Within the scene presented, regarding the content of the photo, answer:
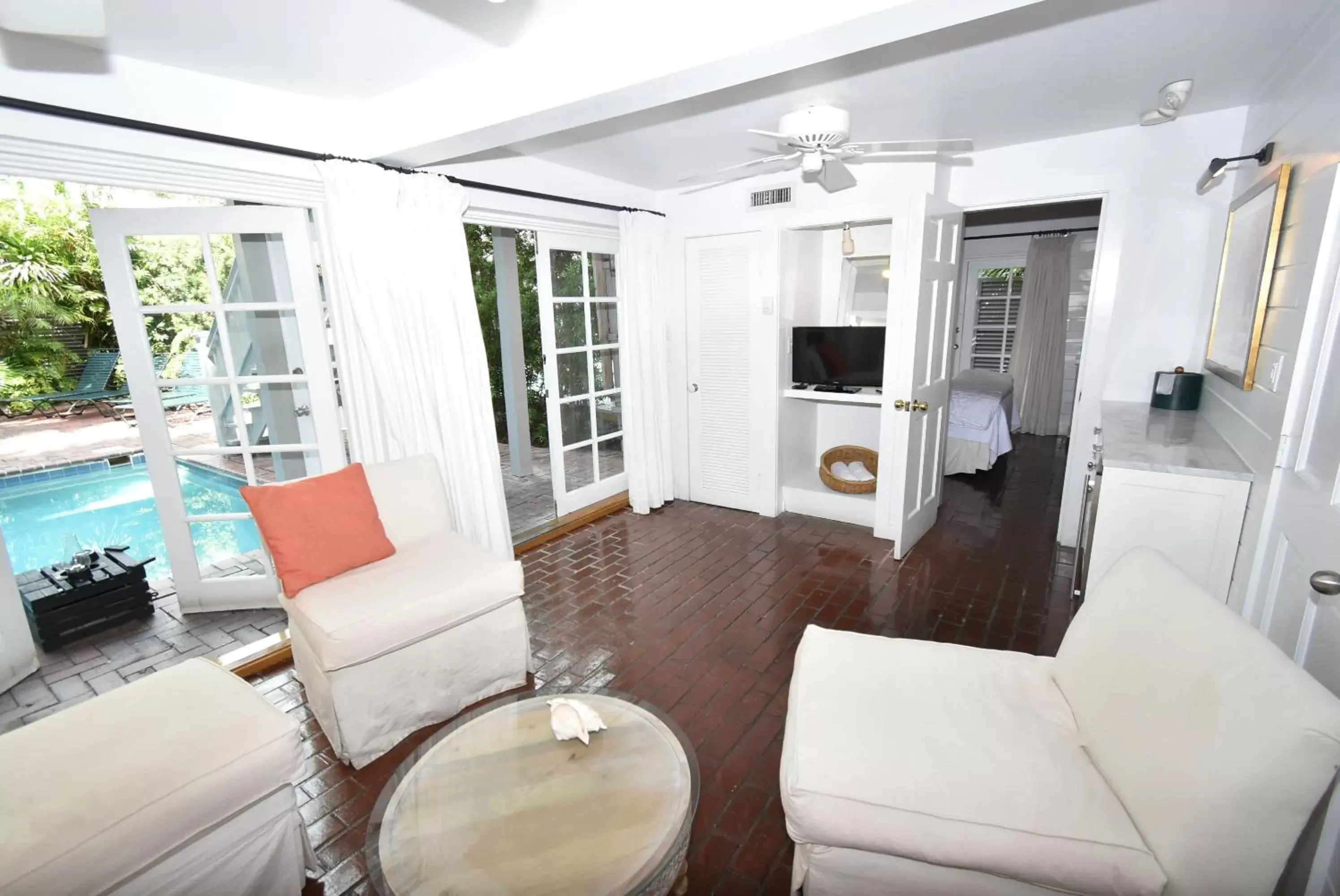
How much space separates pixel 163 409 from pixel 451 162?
5.75ft

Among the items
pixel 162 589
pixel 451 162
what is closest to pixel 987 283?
pixel 451 162

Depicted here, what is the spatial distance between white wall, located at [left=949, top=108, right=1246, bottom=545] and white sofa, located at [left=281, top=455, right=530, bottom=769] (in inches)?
129

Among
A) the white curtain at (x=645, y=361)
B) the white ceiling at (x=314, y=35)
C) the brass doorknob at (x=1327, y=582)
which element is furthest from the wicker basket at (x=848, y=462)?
the white ceiling at (x=314, y=35)

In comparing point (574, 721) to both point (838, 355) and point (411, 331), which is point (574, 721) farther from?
point (838, 355)

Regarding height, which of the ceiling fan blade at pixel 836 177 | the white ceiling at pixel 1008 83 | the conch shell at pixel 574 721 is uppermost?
the white ceiling at pixel 1008 83

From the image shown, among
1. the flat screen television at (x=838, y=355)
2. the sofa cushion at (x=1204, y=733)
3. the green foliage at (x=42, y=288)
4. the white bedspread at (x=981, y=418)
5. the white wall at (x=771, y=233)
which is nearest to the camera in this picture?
the sofa cushion at (x=1204, y=733)

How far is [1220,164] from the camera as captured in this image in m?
2.47

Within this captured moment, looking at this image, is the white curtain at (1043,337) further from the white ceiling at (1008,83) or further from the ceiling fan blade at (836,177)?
the ceiling fan blade at (836,177)

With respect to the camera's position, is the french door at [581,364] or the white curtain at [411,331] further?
the french door at [581,364]

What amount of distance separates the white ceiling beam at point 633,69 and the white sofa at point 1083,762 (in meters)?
1.43

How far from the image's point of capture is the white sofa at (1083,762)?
0.97m

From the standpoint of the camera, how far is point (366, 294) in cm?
261

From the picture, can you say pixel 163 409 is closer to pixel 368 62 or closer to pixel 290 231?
pixel 290 231

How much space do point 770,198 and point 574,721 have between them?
10.6 feet
